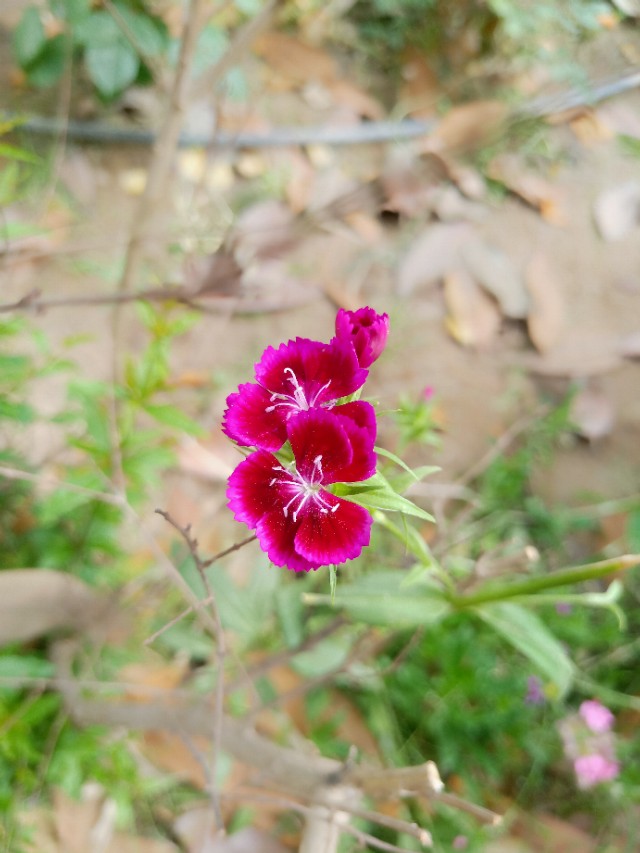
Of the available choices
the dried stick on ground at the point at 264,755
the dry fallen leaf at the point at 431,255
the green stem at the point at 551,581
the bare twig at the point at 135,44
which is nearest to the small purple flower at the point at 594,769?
the dried stick on ground at the point at 264,755

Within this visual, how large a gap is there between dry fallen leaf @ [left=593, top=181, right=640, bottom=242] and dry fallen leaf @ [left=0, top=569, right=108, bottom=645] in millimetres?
1729

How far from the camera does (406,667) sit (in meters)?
1.42

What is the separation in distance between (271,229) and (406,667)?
0.97 meters

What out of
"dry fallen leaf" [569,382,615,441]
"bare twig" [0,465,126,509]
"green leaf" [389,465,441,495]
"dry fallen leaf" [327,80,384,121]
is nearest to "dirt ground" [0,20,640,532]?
"dry fallen leaf" [569,382,615,441]

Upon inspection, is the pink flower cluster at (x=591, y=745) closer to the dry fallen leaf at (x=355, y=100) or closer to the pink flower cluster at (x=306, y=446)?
the pink flower cluster at (x=306, y=446)

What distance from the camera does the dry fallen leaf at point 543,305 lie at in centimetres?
199

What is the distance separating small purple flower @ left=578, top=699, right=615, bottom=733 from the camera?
4.36 ft

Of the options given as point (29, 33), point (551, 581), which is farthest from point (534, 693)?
point (29, 33)

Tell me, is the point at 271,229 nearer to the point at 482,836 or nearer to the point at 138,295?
the point at 138,295

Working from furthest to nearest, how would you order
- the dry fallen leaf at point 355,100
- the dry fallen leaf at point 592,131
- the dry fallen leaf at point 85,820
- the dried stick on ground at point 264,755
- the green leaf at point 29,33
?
1. the dry fallen leaf at point 592,131
2. the dry fallen leaf at point 355,100
3. the green leaf at point 29,33
4. the dry fallen leaf at point 85,820
5. the dried stick on ground at point 264,755

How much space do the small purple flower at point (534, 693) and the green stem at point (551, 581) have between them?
2.06ft

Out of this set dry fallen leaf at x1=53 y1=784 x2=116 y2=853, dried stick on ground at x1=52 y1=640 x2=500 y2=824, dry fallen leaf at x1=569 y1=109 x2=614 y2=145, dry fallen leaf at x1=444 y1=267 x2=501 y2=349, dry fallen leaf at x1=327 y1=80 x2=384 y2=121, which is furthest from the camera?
dry fallen leaf at x1=569 y1=109 x2=614 y2=145

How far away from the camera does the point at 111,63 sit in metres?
1.57

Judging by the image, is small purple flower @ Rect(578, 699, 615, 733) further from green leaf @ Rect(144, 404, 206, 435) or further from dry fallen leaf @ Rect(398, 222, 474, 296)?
dry fallen leaf @ Rect(398, 222, 474, 296)
